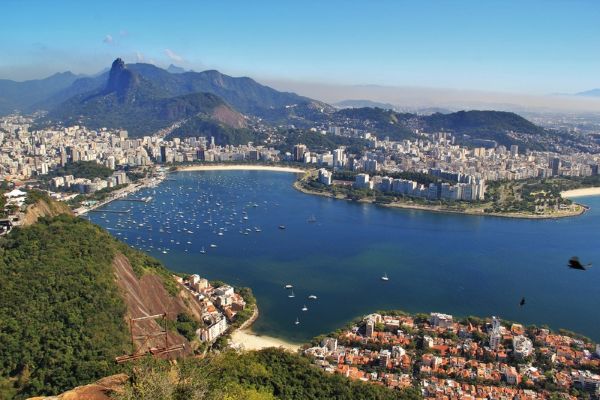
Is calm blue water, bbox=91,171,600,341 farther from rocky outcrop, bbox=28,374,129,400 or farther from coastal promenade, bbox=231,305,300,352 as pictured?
rocky outcrop, bbox=28,374,129,400

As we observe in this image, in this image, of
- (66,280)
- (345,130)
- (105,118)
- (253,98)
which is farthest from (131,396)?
(253,98)

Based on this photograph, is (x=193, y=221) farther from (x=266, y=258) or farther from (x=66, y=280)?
(x=66, y=280)

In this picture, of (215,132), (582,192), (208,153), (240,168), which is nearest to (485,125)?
(582,192)

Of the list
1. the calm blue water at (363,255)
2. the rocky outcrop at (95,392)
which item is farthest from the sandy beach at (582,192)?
the rocky outcrop at (95,392)

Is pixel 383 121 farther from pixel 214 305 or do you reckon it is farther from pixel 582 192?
pixel 214 305

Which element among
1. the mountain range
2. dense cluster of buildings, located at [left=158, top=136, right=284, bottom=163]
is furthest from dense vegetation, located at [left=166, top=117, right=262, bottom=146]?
dense cluster of buildings, located at [left=158, top=136, right=284, bottom=163]

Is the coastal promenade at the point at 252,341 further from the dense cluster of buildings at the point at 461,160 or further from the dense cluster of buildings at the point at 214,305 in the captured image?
the dense cluster of buildings at the point at 461,160
